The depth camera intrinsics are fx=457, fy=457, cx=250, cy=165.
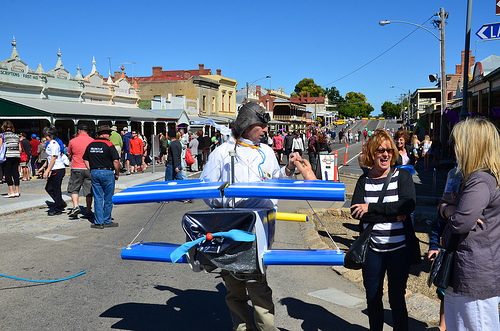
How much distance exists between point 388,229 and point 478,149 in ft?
3.12

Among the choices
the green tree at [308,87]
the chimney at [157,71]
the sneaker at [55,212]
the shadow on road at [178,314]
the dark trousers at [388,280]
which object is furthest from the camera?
the green tree at [308,87]

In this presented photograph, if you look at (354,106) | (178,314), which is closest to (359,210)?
(178,314)

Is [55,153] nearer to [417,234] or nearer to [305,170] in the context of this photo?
[417,234]

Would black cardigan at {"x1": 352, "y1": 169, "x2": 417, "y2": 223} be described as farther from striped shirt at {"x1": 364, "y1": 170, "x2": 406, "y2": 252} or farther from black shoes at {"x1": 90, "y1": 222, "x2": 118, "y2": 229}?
black shoes at {"x1": 90, "y1": 222, "x2": 118, "y2": 229}

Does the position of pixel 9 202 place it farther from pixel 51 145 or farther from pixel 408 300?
pixel 408 300

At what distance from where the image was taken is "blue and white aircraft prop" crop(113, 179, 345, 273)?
3039 mm

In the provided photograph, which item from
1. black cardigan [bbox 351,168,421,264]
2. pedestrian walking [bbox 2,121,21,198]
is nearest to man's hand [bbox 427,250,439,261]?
black cardigan [bbox 351,168,421,264]

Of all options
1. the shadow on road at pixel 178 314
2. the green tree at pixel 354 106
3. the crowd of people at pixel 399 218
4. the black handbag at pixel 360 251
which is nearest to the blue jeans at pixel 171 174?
the shadow on road at pixel 178 314

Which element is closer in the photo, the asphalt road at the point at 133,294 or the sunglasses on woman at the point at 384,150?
the sunglasses on woman at the point at 384,150

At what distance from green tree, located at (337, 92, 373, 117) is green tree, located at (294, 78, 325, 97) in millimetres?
34601

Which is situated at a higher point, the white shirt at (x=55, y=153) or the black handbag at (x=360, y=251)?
the white shirt at (x=55, y=153)

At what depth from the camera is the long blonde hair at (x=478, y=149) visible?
108 inches

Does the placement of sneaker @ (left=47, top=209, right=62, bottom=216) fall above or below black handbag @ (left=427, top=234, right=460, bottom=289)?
below

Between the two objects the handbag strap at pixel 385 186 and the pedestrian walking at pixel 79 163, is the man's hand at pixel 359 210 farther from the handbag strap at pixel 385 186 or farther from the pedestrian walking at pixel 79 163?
the pedestrian walking at pixel 79 163
